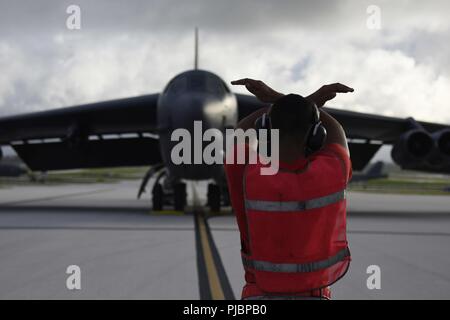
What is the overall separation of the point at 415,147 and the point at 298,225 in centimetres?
1237

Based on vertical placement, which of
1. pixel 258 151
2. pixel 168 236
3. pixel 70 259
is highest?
pixel 258 151

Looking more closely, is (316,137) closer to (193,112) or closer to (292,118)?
(292,118)

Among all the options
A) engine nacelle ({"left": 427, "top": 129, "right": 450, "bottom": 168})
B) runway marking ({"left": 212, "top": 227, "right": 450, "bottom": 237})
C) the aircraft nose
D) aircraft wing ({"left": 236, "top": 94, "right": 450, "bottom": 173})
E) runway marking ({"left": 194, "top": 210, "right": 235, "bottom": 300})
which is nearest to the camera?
runway marking ({"left": 194, "top": 210, "right": 235, "bottom": 300})

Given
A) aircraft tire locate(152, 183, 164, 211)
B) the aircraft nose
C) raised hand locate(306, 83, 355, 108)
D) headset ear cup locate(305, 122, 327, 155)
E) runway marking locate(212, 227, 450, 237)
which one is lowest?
aircraft tire locate(152, 183, 164, 211)

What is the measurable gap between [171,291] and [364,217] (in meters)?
10.2

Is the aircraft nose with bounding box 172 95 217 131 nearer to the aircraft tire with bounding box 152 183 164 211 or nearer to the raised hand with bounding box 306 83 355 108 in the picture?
the aircraft tire with bounding box 152 183 164 211

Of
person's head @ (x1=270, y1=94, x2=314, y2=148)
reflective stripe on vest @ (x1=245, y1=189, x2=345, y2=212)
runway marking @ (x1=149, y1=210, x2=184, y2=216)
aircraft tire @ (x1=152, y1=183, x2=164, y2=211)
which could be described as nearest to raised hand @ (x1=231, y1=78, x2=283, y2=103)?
person's head @ (x1=270, y1=94, x2=314, y2=148)

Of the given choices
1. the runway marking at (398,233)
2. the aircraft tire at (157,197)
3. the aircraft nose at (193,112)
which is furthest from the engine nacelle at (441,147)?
the aircraft tire at (157,197)

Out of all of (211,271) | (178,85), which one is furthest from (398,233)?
(178,85)

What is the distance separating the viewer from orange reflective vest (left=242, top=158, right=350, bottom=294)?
1.59 meters

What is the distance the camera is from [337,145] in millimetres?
1647

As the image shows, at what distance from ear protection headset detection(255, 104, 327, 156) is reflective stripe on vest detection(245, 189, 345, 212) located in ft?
0.51

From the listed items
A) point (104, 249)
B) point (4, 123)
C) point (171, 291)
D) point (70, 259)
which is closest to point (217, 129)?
point (104, 249)
